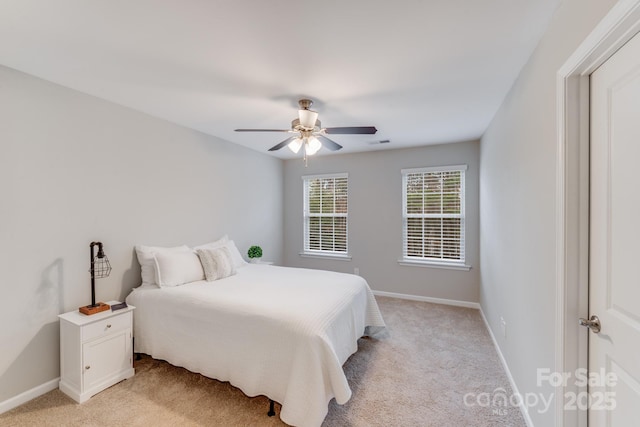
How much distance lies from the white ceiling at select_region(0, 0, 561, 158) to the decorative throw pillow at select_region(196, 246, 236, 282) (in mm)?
1560

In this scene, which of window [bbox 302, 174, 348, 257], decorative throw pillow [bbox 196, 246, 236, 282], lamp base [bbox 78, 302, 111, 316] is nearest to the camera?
lamp base [bbox 78, 302, 111, 316]

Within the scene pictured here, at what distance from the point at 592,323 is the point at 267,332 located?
5.91 feet

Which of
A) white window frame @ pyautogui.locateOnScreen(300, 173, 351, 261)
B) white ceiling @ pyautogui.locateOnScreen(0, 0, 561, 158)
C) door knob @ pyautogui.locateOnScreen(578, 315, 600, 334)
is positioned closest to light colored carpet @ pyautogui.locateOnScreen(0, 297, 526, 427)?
door knob @ pyautogui.locateOnScreen(578, 315, 600, 334)

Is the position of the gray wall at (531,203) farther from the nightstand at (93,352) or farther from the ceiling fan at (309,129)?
the nightstand at (93,352)

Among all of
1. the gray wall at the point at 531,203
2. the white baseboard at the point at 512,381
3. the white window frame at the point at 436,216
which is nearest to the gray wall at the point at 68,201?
the gray wall at the point at 531,203

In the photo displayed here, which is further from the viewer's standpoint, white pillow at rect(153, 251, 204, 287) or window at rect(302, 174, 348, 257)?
window at rect(302, 174, 348, 257)

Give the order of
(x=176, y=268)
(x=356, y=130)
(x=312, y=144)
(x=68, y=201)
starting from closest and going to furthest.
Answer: (x=68, y=201) → (x=356, y=130) → (x=312, y=144) → (x=176, y=268)

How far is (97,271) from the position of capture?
2.54 metres

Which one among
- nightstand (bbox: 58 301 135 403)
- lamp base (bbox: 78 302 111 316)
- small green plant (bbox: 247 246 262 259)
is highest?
small green plant (bbox: 247 246 262 259)

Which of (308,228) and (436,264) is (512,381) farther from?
(308,228)

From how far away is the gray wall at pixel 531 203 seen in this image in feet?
4.65

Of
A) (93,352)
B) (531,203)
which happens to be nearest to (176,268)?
(93,352)

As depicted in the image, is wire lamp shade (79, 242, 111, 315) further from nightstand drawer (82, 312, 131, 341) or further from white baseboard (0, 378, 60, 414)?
white baseboard (0, 378, 60, 414)

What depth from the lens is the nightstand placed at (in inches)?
81.9
